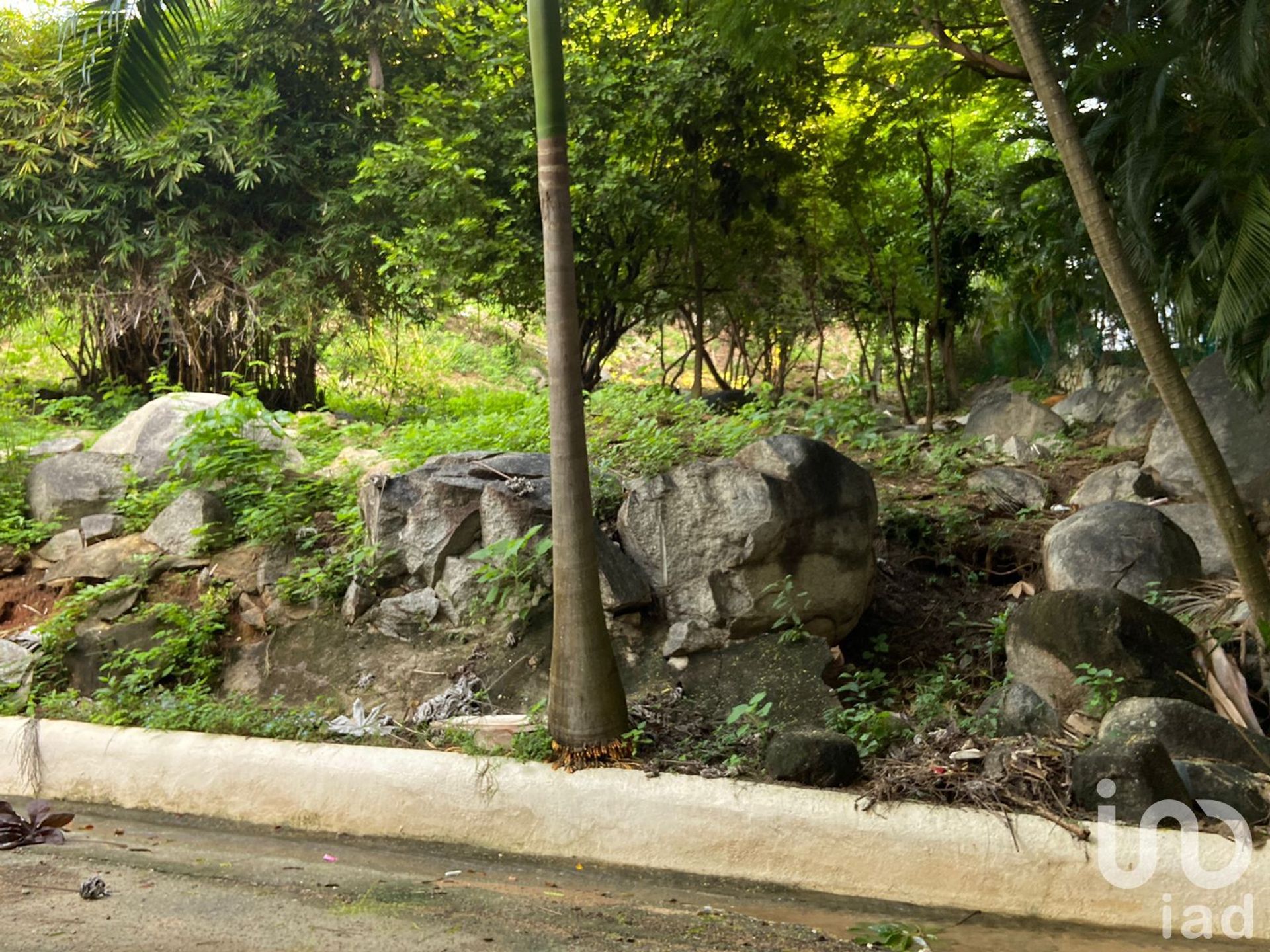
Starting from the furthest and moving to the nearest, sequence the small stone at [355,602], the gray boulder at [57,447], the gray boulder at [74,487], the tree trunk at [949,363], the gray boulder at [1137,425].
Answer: the tree trunk at [949,363]
the gray boulder at [57,447]
the gray boulder at [1137,425]
the gray boulder at [74,487]
the small stone at [355,602]

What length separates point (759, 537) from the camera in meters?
6.48

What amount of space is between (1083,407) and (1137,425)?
160 centimetres

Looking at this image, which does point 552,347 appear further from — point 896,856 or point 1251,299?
point 1251,299

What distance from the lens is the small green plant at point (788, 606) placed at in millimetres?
6332

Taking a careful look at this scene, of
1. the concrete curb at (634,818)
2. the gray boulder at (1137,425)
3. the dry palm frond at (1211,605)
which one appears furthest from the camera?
the gray boulder at (1137,425)

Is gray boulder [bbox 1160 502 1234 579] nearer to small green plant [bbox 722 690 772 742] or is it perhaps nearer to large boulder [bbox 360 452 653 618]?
small green plant [bbox 722 690 772 742]

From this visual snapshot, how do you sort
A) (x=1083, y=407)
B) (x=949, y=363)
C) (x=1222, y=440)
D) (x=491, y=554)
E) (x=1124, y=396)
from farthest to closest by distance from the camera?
(x=949, y=363) < (x=1083, y=407) < (x=1124, y=396) < (x=1222, y=440) < (x=491, y=554)

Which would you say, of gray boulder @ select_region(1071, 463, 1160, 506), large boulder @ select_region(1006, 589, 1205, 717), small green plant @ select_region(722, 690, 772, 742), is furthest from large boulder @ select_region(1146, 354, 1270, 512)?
small green plant @ select_region(722, 690, 772, 742)

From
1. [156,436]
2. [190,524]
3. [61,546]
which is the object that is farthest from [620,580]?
[156,436]

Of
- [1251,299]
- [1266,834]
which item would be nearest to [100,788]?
[1266,834]

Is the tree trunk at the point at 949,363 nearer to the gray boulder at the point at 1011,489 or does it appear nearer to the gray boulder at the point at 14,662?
the gray boulder at the point at 1011,489

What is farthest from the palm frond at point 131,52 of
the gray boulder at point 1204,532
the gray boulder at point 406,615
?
the gray boulder at point 1204,532

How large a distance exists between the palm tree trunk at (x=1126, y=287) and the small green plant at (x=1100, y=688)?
2.77ft

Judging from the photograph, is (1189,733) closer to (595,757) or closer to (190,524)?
(595,757)
